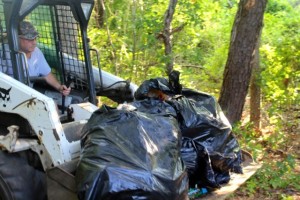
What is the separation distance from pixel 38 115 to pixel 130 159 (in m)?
0.87

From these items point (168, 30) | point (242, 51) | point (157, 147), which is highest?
point (168, 30)

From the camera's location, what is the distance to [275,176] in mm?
4816

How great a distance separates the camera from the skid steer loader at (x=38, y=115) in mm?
3133

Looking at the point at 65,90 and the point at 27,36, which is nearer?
the point at 27,36

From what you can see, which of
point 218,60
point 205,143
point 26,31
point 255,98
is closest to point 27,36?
point 26,31

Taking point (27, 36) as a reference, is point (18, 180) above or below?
below

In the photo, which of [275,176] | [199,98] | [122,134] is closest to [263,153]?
[275,176]

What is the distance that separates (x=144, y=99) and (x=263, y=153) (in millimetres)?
2559

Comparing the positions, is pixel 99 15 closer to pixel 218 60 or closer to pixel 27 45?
pixel 218 60

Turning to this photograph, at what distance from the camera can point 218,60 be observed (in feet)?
27.3

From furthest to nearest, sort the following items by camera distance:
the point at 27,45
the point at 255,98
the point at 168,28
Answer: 1. the point at 168,28
2. the point at 255,98
3. the point at 27,45

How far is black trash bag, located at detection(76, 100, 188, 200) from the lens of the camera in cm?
263

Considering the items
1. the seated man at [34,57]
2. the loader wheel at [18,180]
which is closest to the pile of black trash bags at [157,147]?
the loader wheel at [18,180]

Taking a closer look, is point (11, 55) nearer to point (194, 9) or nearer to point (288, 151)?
point (288, 151)
